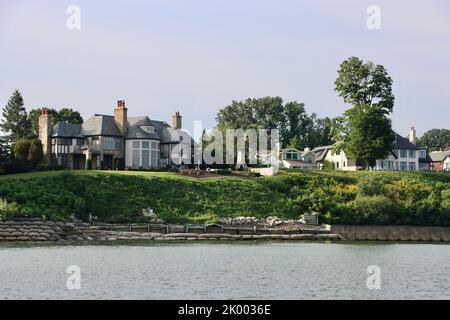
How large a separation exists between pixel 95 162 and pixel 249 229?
30.3 m

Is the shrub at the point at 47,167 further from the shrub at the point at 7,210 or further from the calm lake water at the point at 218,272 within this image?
the calm lake water at the point at 218,272

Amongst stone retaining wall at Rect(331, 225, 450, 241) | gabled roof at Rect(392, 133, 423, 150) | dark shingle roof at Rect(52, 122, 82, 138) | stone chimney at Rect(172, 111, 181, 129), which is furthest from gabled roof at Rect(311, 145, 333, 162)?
stone retaining wall at Rect(331, 225, 450, 241)

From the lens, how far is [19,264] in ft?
133

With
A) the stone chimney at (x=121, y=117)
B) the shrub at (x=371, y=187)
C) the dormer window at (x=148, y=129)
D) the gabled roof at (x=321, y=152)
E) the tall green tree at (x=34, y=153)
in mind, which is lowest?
the shrub at (x=371, y=187)

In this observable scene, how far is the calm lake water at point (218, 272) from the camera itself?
3203 cm

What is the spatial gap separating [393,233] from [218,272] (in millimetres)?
36506

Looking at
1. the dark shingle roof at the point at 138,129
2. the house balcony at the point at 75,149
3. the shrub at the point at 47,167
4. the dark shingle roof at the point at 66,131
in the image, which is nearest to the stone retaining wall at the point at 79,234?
the shrub at the point at 47,167

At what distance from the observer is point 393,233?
71438 mm

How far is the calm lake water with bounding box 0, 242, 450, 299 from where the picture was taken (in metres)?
32.0

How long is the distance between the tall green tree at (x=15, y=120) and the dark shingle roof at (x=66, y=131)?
61.3ft

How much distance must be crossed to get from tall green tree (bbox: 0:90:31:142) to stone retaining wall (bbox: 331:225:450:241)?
5671 cm

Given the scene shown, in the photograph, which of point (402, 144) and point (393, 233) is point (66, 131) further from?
point (402, 144)

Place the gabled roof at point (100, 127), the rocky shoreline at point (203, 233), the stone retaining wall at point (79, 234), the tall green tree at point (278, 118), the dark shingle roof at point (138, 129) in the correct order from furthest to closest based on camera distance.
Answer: the tall green tree at point (278, 118) < the dark shingle roof at point (138, 129) < the gabled roof at point (100, 127) < the rocky shoreline at point (203, 233) < the stone retaining wall at point (79, 234)
